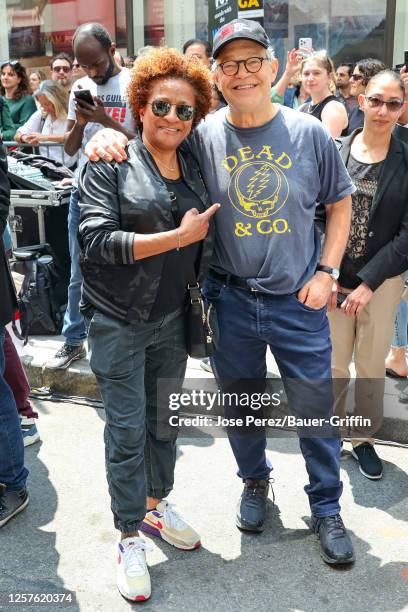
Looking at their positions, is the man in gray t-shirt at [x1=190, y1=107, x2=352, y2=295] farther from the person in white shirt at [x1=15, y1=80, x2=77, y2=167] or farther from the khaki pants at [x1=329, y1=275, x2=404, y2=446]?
the person in white shirt at [x1=15, y1=80, x2=77, y2=167]

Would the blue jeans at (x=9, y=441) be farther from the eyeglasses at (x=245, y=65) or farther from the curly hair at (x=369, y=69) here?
the curly hair at (x=369, y=69)

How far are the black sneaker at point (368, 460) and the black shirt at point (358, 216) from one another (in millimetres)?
866

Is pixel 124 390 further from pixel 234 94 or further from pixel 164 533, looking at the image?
pixel 234 94

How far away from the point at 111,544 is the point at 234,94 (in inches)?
77.2

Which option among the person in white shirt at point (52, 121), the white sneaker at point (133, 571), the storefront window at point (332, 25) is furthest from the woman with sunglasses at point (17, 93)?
the white sneaker at point (133, 571)

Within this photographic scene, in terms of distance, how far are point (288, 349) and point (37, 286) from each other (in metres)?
2.54

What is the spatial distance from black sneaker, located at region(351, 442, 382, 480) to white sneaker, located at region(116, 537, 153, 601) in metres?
1.30

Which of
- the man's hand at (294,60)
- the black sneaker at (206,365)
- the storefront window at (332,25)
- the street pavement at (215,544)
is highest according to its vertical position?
the storefront window at (332,25)

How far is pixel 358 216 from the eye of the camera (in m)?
3.55

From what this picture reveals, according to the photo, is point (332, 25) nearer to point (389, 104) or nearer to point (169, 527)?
point (389, 104)

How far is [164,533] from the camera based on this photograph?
316cm

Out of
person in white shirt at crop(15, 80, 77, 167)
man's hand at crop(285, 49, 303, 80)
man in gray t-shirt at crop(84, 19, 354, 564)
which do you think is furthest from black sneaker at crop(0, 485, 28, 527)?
man's hand at crop(285, 49, 303, 80)

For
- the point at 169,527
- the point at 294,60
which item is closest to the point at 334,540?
the point at 169,527

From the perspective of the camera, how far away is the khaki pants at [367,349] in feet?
12.2
